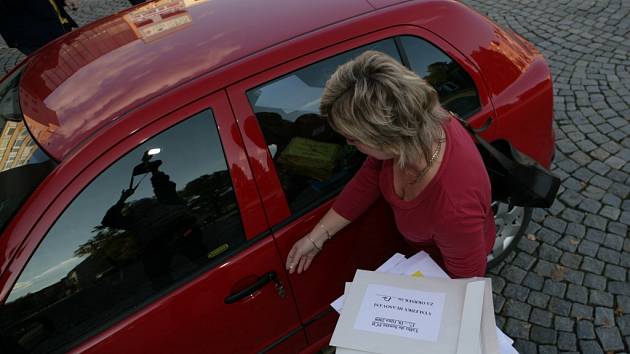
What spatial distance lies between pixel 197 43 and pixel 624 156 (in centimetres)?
342

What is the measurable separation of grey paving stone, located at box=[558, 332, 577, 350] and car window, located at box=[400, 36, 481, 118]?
1408 mm

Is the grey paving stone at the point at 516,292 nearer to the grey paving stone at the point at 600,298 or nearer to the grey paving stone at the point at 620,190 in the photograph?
the grey paving stone at the point at 600,298

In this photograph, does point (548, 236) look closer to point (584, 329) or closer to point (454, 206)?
point (584, 329)

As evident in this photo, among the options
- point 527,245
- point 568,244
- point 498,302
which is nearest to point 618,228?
point 568,244

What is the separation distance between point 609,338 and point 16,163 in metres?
3.05

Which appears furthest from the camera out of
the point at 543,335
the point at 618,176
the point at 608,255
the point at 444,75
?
the point at 618,176

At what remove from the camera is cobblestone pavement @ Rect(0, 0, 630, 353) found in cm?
271

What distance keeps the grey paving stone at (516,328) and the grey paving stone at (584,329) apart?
0.83 feet

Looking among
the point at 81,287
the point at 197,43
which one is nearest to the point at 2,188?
the point at 81,287

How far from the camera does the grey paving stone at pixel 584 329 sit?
264 centimetres

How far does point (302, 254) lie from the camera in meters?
1.97

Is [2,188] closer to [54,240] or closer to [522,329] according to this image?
[54,240]

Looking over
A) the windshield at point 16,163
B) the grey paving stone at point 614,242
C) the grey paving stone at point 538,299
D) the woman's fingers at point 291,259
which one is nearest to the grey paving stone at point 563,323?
the grey paving stone at point 538,299

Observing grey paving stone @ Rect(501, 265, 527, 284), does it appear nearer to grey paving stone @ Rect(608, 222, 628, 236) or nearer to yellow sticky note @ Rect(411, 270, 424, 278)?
grey paving stone @ Rect(608, 222, 628, 236)
